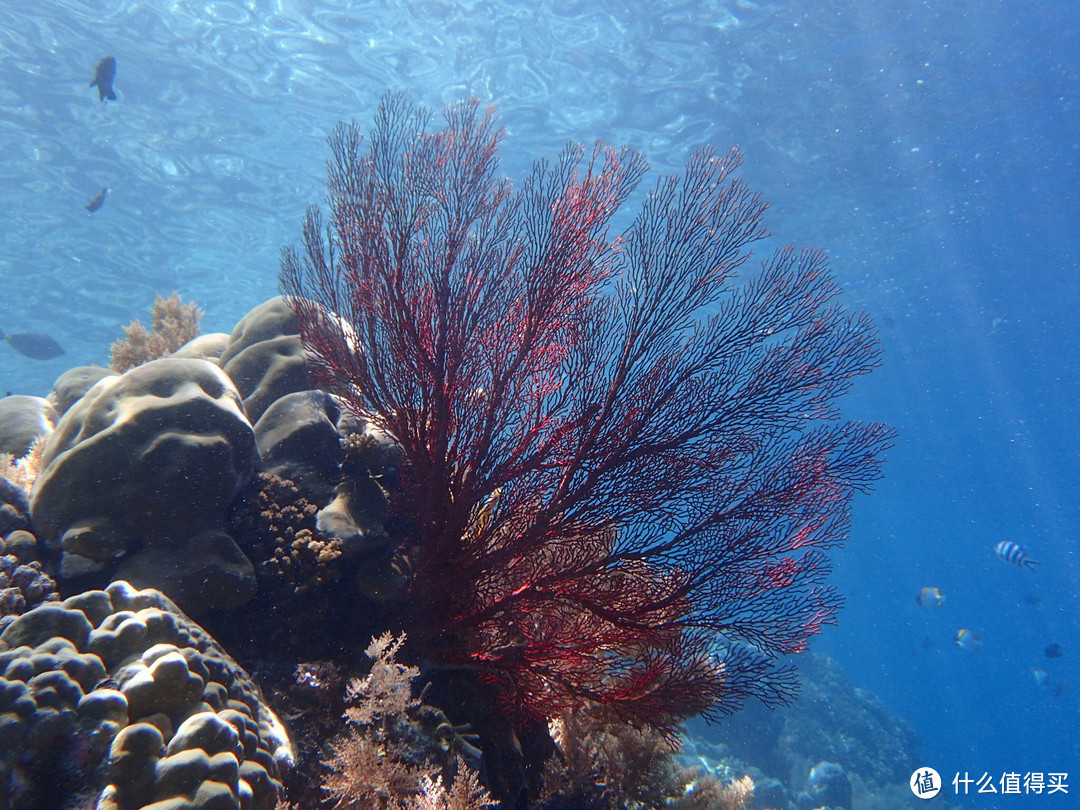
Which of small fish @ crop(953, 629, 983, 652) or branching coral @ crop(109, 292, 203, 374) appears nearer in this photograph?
branching coral @ crop(109, 292, 203, 374)

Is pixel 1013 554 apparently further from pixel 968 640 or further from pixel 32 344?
pixel 32 344

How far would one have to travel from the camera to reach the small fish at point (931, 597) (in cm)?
1484

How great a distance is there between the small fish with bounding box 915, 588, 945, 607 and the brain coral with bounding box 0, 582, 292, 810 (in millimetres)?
17654

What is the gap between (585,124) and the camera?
70.5 feet

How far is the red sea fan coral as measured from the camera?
390cm

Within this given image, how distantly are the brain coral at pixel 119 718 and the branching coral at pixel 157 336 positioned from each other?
5871mm

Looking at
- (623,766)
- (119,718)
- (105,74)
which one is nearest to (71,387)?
(119,718)

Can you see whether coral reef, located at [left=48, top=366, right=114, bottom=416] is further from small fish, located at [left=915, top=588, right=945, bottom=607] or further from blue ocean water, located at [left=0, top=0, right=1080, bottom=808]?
small fish, located at [left=915, top=588, right=945, bottom=607]

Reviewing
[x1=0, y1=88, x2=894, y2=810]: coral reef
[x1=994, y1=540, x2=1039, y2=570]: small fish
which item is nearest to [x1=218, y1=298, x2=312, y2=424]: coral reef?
[x1=0, y1=88, x2=894, y2=810]: coral reef

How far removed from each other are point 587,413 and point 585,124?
20.8 m

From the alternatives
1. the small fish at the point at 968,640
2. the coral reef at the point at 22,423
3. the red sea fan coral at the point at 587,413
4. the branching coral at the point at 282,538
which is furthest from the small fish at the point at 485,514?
the small fish at the point at 968,640

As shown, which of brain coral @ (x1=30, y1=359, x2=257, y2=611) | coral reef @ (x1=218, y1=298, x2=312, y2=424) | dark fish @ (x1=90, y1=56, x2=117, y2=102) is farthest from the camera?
dark fish @ (x1=90, y1=56, x2=117, y2=102)

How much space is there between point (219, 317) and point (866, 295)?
146ft

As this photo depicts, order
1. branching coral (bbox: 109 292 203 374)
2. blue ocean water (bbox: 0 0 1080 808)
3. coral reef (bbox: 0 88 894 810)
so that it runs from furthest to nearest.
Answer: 1. blue ocean water (bbox: 0 0 1080 808)
2. branching coral (bbox: 109 292 203 374)
3. coral reef (bbox: 0 88 894 810)
